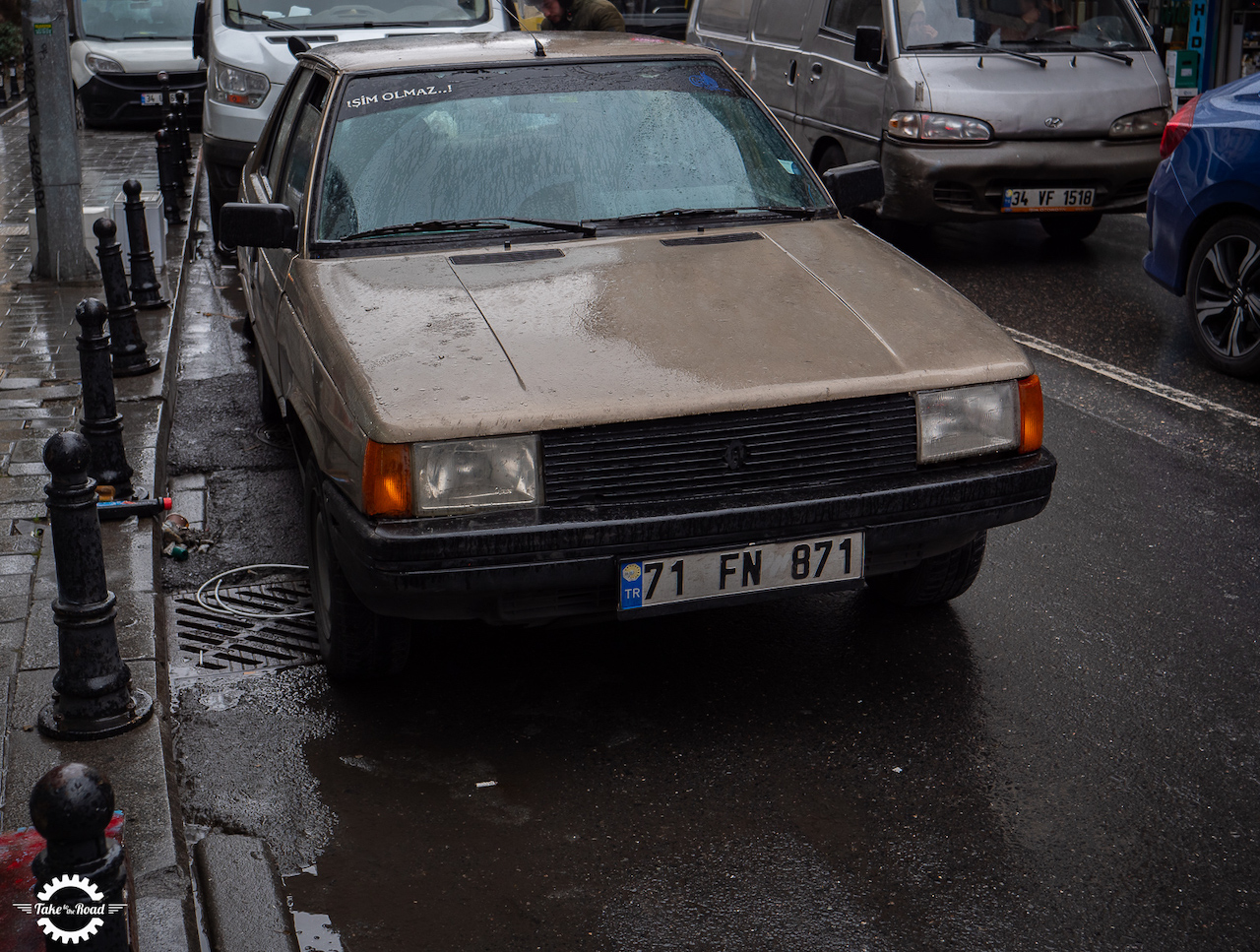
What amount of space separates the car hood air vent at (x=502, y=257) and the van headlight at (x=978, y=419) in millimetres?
1242

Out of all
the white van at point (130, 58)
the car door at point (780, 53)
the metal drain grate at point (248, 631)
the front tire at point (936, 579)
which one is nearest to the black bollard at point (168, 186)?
the car door at point (780, 53)

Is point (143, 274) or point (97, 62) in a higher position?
point (97, 62)

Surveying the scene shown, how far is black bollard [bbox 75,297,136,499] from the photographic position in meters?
5.02

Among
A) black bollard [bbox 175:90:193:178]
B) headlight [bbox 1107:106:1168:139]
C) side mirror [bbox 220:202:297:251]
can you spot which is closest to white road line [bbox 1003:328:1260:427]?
headlight [bbox 1107:106:1168:139]

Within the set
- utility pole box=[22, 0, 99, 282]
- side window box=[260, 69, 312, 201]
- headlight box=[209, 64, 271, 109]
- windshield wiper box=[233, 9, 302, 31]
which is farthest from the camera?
windshield wiper box=[233, 9, 302, 31]

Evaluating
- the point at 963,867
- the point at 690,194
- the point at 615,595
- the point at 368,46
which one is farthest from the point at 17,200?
the point at 963,867

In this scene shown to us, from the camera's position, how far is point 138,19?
18.0m

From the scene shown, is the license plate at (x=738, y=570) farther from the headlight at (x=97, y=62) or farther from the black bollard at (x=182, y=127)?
the headlight at (x=97, y=62)

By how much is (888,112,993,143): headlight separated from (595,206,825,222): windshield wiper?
4918 millimetres

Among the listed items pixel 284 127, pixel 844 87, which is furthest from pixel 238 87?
pixel 284 127

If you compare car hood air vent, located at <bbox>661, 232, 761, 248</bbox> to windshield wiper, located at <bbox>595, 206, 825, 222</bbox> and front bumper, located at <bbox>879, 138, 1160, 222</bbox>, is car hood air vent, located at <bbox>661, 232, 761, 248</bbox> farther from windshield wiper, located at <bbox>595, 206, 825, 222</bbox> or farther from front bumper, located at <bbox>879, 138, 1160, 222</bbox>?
front bumper, located at <bbox>879, 138, 1160, 222</bbox>

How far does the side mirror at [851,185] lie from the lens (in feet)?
16.1

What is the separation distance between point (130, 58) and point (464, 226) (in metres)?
15.0

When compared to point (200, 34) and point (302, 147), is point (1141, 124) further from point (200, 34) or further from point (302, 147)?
point (200, 34)
